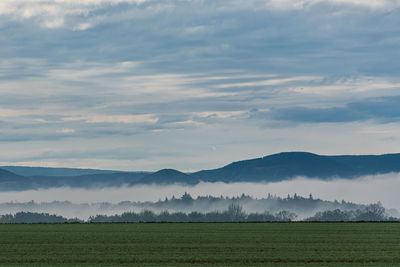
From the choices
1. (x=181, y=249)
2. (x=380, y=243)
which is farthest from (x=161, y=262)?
(x=380, y=243)

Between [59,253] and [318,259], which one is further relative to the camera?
[59,253]

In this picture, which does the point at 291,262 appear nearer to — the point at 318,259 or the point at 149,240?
the point at 318,259

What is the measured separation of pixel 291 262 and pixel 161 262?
7671 millimetres

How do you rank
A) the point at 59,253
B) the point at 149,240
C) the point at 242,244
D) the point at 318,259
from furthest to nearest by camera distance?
1. the point at 149,240
2. the point at 242,244
3. the point at 59,253
4. the point at 318,259

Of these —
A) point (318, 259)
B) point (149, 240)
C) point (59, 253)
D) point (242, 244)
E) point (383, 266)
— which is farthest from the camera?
point (149, 240)

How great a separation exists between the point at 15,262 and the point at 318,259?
1829 centimetres

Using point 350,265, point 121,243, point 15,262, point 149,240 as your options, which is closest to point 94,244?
point 121,243

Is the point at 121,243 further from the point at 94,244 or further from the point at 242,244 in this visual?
the point at 242,244

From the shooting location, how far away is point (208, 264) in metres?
57.5

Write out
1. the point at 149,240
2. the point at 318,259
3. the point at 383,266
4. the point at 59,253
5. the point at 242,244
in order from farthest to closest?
the point at 149,240 < the point at 242,244 < the point at 59,253 < the point at 318,259 < the point at 383,266

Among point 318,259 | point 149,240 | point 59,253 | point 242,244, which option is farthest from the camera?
point 149,240

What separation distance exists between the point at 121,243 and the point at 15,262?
22.8 metres

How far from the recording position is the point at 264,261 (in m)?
60.1

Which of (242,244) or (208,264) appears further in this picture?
(242,244)
